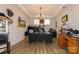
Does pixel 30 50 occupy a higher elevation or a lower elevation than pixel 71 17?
lower

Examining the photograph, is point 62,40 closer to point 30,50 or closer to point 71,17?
point 71,17

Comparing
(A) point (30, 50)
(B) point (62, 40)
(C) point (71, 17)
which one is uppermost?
(C) point (71, 17)

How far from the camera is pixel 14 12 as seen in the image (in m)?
3.22

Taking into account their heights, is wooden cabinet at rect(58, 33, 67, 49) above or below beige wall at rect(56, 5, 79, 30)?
below

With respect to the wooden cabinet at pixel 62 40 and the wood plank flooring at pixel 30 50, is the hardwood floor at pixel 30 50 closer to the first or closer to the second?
the wood plank flooring at pixel 30 50

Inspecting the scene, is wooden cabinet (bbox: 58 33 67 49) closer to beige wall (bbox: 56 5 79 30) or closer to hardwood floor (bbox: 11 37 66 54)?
hardwood floor (bbox: 11 37 66 54)

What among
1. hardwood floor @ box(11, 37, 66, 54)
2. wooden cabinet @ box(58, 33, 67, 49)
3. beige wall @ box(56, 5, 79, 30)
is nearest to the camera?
hardwood floor @ box(11, 37, 66, 54)


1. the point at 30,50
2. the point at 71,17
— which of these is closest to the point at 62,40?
the point at 71,17

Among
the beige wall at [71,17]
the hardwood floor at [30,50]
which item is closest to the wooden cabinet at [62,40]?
the hardwood floor at [30,50]

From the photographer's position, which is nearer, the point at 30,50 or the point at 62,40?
the point at 30,50

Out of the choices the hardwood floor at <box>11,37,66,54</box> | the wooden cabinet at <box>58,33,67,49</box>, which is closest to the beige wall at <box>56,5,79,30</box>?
the hardwood floor at <box>11,37,66,54</box>
